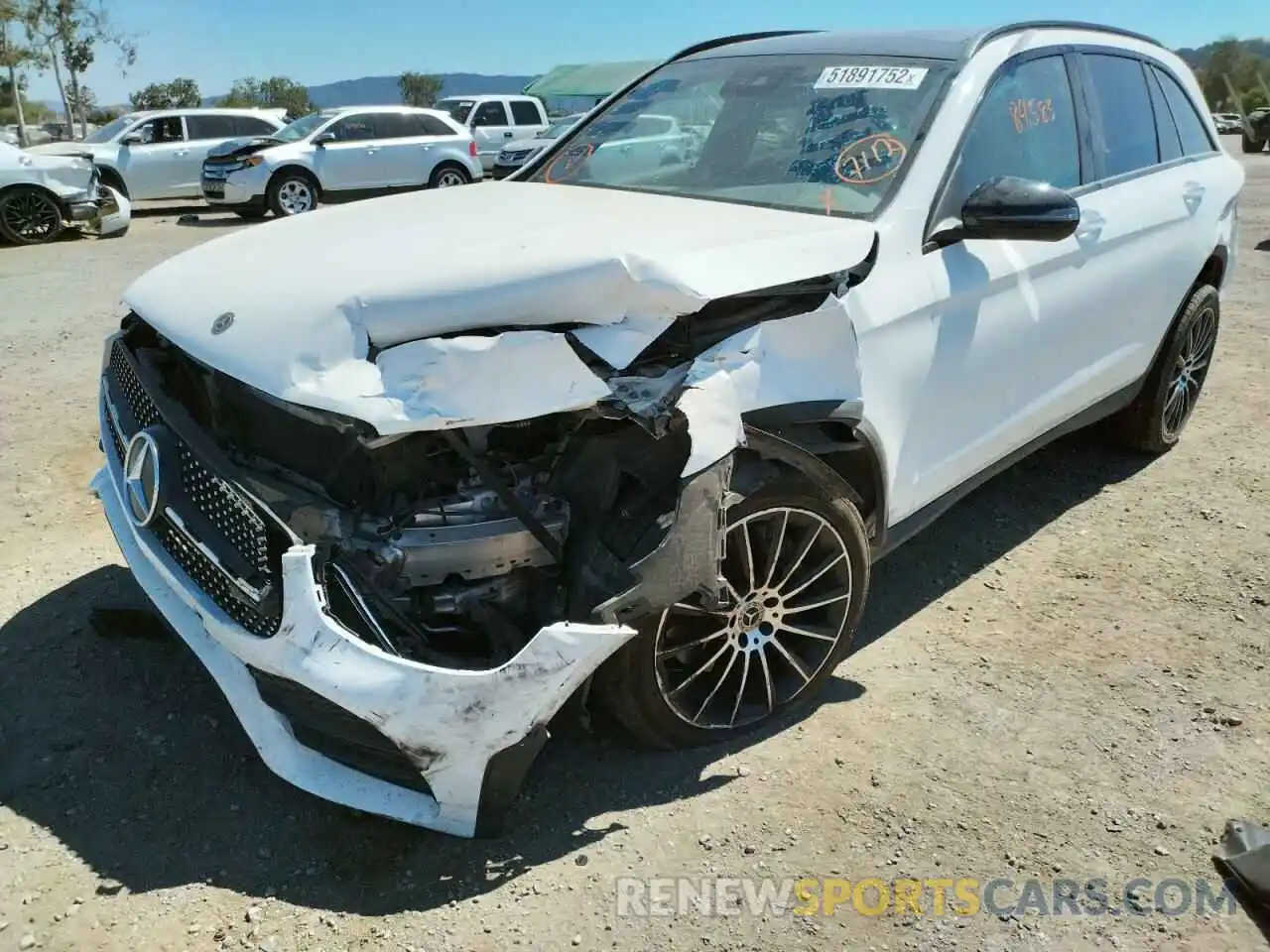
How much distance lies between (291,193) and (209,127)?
2854mm

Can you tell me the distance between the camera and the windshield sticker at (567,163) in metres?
3.88

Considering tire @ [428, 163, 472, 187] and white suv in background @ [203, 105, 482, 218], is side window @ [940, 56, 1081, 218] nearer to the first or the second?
white suv in background @ [203, 105, 482, 218]

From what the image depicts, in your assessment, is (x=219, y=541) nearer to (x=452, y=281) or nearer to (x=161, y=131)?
(x=452, y=281)

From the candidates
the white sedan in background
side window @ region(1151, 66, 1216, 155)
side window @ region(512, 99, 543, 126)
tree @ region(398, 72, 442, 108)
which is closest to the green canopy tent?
tree @ region(398, 72, 442, 108)

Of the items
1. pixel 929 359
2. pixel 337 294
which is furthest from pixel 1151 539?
pixel 337 294

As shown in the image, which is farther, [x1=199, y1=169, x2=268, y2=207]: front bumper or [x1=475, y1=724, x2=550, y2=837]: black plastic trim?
[x1=199, y1=169, x2=268, y2=207]: front bumper

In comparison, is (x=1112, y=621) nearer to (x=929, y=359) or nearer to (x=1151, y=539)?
(x=1151, y=539)

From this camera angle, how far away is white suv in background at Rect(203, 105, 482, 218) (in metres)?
14.9

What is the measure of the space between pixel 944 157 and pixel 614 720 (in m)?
1.93

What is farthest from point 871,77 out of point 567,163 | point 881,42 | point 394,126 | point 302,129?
point 302,129

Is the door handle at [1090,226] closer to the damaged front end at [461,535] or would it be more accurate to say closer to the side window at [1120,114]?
the side window at [1120,114]

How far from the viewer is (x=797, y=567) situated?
2832mm

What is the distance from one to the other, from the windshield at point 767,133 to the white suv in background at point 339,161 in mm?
11577

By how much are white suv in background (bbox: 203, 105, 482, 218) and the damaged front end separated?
43.3ft
